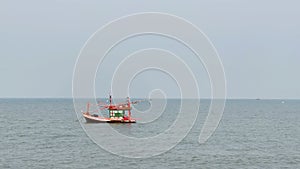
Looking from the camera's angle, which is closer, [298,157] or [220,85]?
[220,85]

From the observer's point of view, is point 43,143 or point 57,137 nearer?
point 43,143

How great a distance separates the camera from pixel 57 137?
84.8 metres

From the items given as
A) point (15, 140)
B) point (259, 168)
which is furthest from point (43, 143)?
point (259, 168)

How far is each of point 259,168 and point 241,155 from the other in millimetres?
9657

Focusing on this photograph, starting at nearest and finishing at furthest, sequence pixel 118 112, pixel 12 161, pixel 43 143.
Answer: pixel 12 161 < pixel 43 143 < pixel 118 112

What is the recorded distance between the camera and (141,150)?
64.2 meters

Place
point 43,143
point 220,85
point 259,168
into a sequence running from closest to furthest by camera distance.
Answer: point 220,85 → point 259,168 → point 43,143

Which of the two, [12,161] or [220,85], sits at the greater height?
[220,85]

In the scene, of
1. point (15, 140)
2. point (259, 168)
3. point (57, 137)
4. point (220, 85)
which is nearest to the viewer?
point (220, 85)

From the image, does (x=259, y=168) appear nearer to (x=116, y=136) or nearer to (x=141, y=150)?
(x=141, y=150)

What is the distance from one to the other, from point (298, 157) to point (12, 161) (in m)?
40.5

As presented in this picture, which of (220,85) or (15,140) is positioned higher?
(220,85)

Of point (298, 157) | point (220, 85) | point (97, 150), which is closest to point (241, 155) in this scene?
point (298, 157)

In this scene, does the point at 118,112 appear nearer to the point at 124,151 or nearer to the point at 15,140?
the point at 15,140
